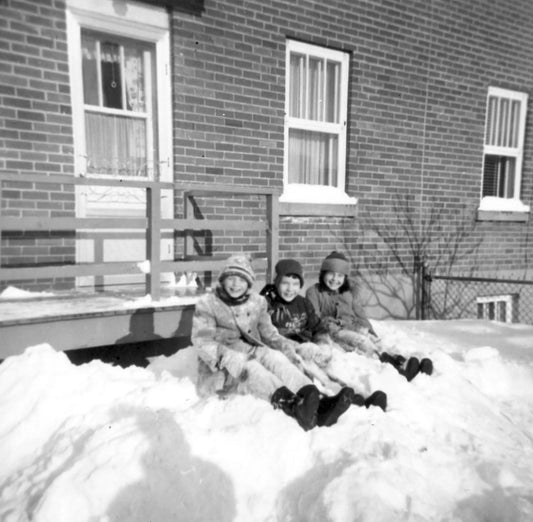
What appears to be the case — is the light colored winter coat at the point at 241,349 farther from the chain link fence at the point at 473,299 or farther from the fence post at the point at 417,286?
the chain link fence at the point at 473,299

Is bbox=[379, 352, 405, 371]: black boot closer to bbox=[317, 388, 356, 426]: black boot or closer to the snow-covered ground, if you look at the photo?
the snow-covered ground

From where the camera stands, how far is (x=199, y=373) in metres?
3.42

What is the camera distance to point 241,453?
8.48 ft

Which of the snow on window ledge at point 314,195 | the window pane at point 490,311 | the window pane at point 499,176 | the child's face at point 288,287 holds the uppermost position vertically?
the window pane at point 499,176

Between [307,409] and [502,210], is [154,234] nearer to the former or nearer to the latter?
[307,409]

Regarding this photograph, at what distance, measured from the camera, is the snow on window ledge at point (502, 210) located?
289 inches

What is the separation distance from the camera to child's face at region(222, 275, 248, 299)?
3.48m

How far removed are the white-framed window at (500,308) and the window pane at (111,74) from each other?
609cm

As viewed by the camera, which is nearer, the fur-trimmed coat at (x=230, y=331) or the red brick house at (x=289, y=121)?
the fur-trimmed coat at (x=230, y=331)

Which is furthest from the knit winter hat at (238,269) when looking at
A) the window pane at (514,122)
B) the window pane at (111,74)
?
the window pane at (514,122)

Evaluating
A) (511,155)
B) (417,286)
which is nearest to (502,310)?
(417,286)

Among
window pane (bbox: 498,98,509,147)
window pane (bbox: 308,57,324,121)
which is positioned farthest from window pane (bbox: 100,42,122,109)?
window pane (bbox: 498,98,509,147)

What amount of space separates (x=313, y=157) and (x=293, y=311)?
277 cm

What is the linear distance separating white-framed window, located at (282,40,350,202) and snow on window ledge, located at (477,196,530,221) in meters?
2.67
